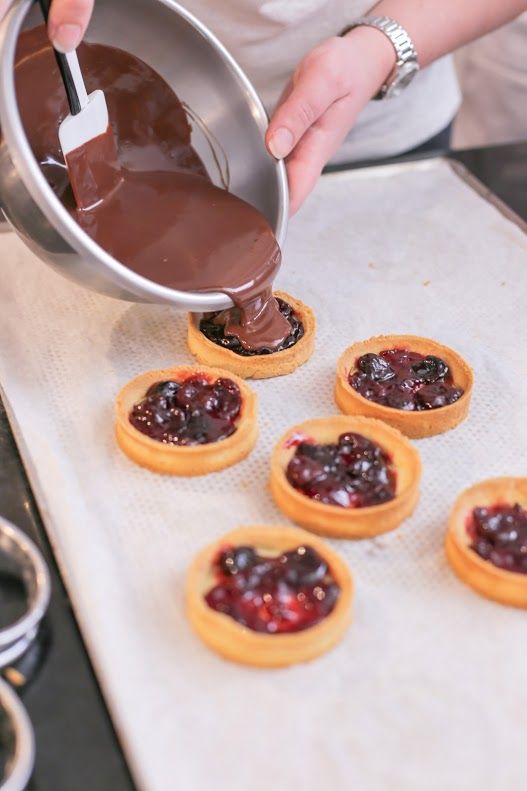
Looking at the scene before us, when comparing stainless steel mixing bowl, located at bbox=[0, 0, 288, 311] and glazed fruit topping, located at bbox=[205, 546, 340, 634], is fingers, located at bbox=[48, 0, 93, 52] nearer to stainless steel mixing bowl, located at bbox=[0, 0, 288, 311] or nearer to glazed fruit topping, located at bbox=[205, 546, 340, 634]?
stainless steel mixing bowl, located at bbox=[0, 0, 288, 311]

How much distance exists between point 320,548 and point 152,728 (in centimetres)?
38

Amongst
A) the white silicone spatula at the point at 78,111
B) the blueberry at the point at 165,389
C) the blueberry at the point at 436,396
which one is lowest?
the blueberry at the point at 436,396

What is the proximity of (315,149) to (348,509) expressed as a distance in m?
0.83

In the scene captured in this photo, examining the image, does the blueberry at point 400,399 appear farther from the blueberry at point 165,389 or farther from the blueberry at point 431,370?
the blueberry at point 165,389

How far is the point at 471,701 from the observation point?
1.35 meters

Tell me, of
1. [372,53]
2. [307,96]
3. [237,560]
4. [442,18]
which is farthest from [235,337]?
[442,18]

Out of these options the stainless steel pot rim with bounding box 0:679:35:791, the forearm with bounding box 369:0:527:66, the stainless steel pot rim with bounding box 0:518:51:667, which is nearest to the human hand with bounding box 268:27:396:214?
the forearm with bounding box 369:0:527:66

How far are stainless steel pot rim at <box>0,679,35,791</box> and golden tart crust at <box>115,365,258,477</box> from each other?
0.52 metres

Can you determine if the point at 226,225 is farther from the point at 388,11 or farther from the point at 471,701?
the point at 471,701

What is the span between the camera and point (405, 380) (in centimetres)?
189

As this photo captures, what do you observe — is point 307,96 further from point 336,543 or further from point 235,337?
point 336,543

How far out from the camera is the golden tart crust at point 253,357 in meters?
1.92

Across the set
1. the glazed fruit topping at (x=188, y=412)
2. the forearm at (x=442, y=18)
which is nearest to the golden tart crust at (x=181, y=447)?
the glazed fruit topping at (x=188, y=412)

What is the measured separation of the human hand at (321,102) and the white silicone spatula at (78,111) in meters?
0.34
